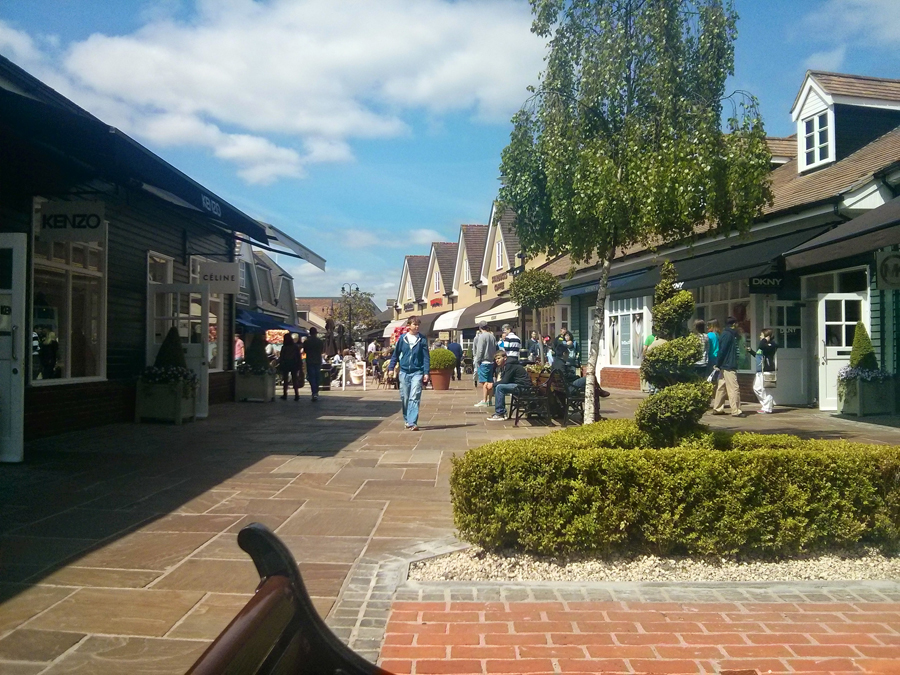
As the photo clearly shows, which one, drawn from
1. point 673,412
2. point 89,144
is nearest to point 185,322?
point 89,144

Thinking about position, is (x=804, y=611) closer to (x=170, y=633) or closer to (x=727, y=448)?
(x=727, y=448)

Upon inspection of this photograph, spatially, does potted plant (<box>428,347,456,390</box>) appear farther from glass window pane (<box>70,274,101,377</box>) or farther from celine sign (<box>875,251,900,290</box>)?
celine sign (<box>875,251,900,290</box>)

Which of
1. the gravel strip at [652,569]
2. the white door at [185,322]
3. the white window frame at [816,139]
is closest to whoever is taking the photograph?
the gravel strip at [652,569]

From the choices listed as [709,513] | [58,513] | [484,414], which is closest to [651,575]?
[709,513]

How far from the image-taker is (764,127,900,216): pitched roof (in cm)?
1349

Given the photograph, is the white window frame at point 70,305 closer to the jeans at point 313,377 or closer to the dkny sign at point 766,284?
the jeans at point 313,377

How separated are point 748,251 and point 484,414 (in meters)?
6.24

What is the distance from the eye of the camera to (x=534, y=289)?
2016 cm

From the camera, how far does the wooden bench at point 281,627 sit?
1390 millimetres

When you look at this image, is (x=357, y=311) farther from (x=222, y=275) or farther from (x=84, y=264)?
(x=84, y=264)

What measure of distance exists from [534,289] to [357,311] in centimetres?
3681

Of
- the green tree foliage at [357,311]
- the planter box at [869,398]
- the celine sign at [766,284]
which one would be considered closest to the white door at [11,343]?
the celine sign at [766,284]

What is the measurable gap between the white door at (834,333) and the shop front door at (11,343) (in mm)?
12163

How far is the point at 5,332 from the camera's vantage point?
7.75 metres
